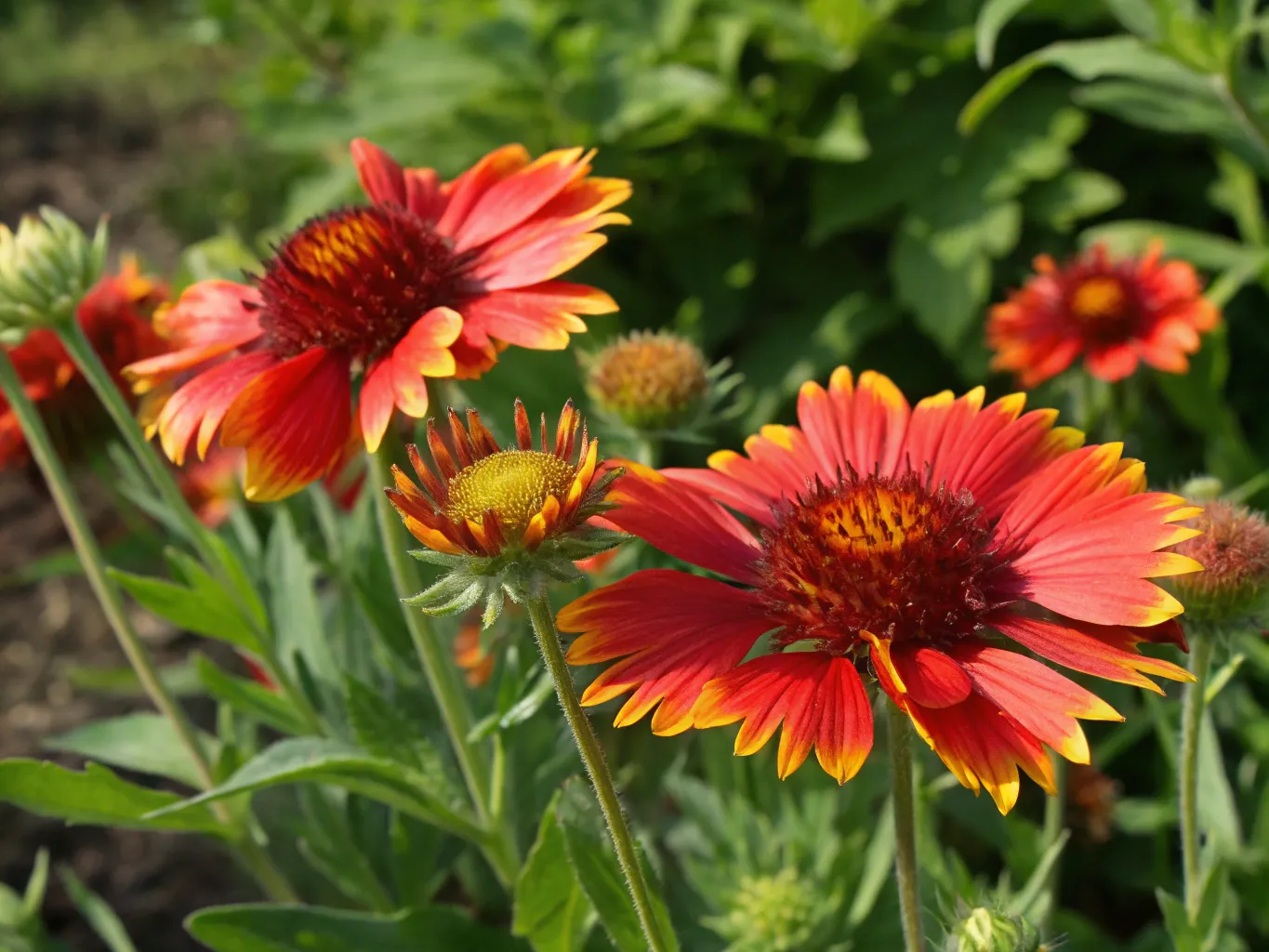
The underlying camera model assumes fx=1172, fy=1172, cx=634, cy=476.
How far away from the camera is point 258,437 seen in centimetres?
100

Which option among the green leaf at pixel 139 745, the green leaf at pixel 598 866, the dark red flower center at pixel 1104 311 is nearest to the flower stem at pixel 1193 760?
the green leaf at pixel 598 866

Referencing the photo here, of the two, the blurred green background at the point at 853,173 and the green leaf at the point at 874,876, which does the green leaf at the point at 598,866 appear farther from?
the blurred green background at the point at 853,173

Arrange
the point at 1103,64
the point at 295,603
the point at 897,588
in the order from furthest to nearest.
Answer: the point at 1103,64 → the point at 295,603 → the point at 897,588

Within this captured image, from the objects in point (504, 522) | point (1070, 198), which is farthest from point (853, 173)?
point (504, 522)

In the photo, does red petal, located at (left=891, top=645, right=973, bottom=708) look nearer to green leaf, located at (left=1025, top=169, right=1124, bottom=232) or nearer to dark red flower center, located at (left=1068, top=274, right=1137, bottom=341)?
dark red flower center, located at (left=1068, top=274, right=1137, bottom=341)

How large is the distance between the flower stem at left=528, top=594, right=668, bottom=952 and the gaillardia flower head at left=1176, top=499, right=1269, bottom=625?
518mm

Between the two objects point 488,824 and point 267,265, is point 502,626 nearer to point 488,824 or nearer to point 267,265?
point 488,824

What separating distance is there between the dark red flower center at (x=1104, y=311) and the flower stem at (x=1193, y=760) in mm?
790

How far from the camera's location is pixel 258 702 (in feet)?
4.50

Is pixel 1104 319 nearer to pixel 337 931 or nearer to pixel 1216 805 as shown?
pixel 1216 805

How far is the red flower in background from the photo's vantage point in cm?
170

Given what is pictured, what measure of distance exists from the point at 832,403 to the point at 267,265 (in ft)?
1.90

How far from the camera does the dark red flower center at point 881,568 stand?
0.89 metres

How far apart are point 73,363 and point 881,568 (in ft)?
4.26
